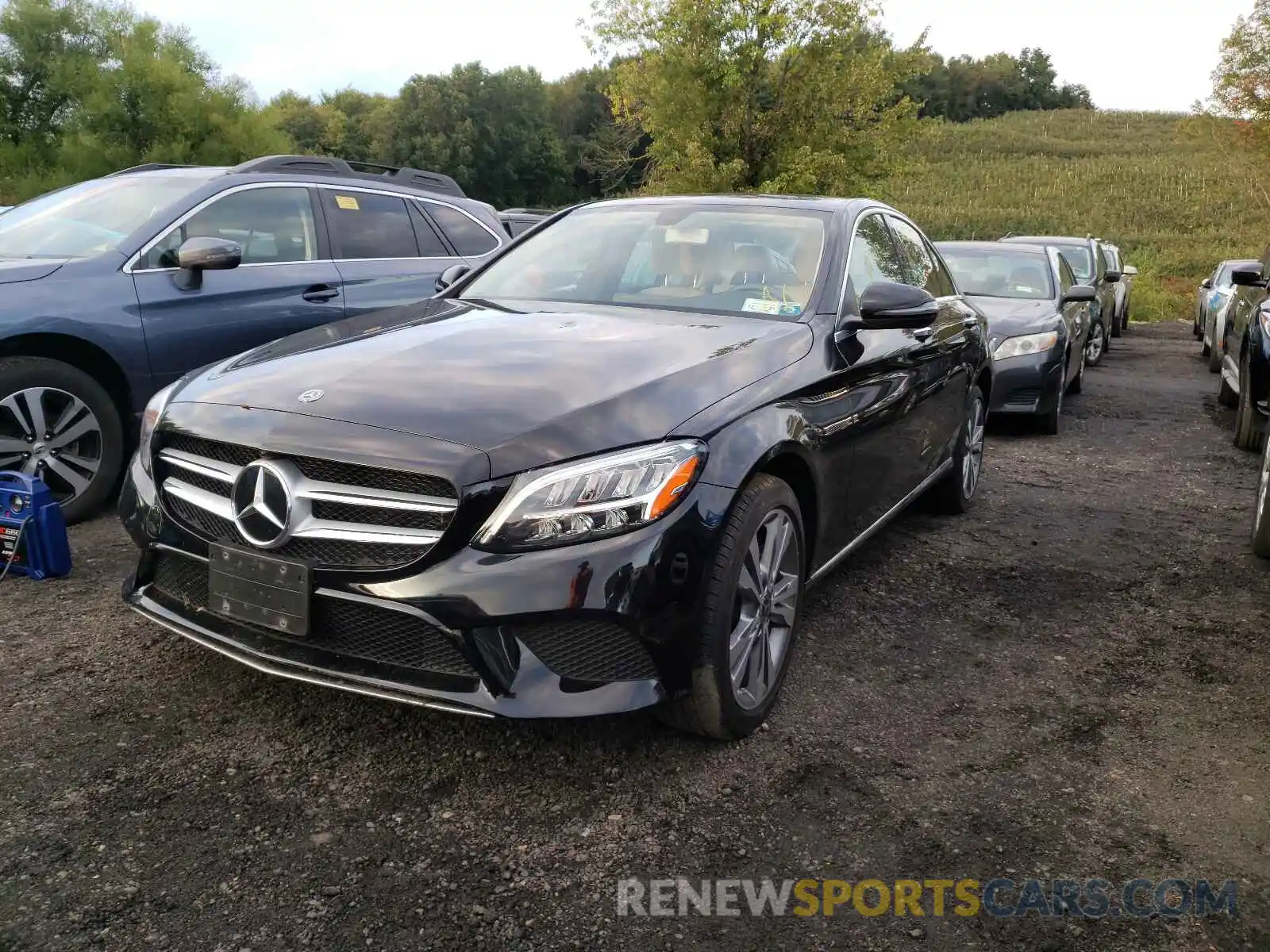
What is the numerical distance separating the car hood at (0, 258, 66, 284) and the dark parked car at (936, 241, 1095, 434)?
563 cm

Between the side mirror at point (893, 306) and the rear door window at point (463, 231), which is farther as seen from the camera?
the rear door window at point (463, 231)

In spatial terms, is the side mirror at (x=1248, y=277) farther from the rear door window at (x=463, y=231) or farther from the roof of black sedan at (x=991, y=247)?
the rear door window at (x=463, y=231)

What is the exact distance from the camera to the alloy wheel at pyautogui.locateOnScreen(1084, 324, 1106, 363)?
1275cm

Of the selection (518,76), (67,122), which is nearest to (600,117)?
(518,76)

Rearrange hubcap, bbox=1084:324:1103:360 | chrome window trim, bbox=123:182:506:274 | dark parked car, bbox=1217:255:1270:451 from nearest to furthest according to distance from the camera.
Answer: chrome window trim, bbox=123:182:506:274
dark parked car, bbox=1217:255:1270:451
hubcap, bbox=1084:324:1103:360

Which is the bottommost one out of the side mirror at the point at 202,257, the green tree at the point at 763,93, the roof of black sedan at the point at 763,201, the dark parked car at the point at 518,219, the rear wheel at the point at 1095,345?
the rear wheel at the point at 1095,345

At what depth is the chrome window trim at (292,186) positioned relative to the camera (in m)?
4.93

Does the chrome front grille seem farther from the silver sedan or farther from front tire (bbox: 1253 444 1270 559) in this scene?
the silver sedan

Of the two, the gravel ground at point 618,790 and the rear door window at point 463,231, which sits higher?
the rear door window at point 463,231

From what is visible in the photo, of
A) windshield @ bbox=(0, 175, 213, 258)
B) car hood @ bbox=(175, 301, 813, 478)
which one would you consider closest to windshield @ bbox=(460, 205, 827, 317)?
car hood @ bbox=(175, 301, 813, 478)

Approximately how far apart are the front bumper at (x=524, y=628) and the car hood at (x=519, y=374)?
259 millimetres

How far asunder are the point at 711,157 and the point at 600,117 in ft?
229

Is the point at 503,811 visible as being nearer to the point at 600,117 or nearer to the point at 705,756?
the point at 705,756

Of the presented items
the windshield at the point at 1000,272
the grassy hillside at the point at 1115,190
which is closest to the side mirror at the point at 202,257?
the windshield at the point at 1000,272
